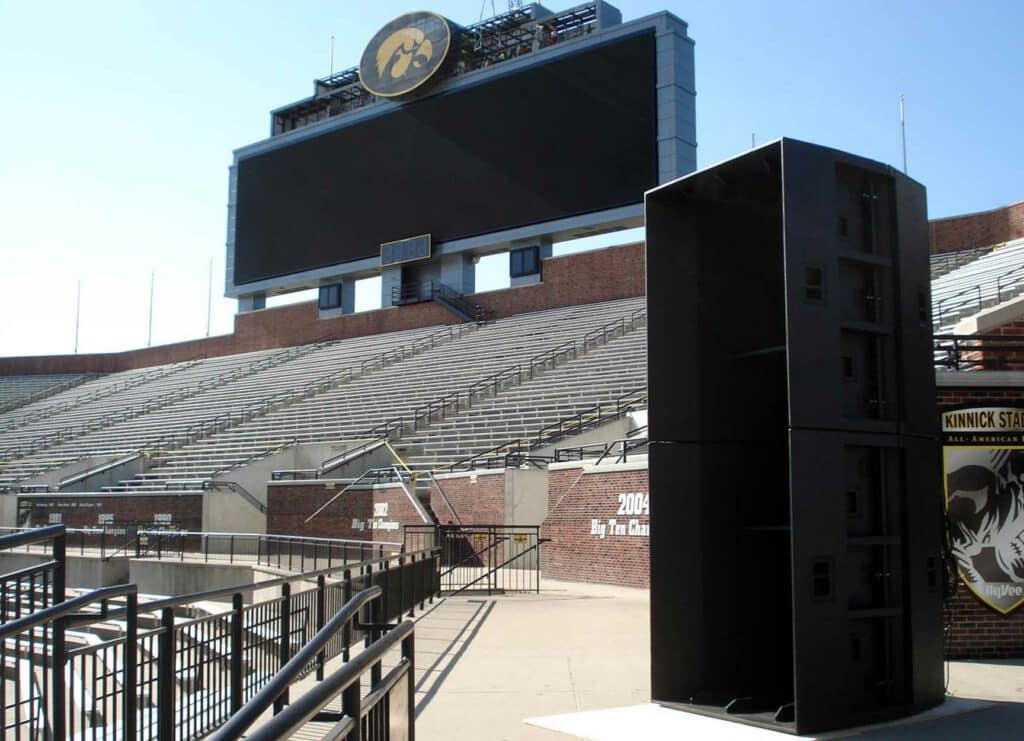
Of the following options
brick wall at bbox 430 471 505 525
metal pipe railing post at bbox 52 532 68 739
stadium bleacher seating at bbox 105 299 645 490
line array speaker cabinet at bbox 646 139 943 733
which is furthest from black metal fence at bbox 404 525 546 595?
metal pipe railing post at bbox 52 532 68 739

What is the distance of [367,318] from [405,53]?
11.5 meters

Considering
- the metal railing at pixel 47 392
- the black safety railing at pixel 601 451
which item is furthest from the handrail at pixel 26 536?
the metal railing at pixel 47 392

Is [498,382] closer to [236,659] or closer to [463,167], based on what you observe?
[463,167]

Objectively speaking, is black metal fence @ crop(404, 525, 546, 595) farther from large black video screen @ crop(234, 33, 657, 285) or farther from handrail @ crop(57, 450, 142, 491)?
handrail @ crop(57, 450, 142, 491)

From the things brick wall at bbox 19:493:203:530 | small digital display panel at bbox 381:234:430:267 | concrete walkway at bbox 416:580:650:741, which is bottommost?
concrete walkway at bbox 416:580:650:741

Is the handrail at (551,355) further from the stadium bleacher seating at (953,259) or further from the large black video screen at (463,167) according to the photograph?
the stadium bleacher seating at (953,259)

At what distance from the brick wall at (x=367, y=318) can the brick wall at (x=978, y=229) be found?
1017cm

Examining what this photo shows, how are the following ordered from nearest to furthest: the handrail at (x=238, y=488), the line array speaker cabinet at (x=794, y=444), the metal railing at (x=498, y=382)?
the line array speaker cabinet at (x=794, y=444) < the handrail at (x=238, y=488) < the metal railing at (x=498, y=382)

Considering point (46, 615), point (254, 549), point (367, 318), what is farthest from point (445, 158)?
point (46, 615)

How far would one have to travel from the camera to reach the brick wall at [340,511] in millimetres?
27047

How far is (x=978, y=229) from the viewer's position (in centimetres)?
3225

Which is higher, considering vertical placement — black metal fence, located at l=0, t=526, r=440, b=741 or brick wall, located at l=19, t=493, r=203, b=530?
brick wall, located at l=19, t=493, r=203, b=530

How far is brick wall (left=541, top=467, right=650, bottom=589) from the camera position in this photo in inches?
770

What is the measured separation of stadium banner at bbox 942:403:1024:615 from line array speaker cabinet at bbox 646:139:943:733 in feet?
7.33
